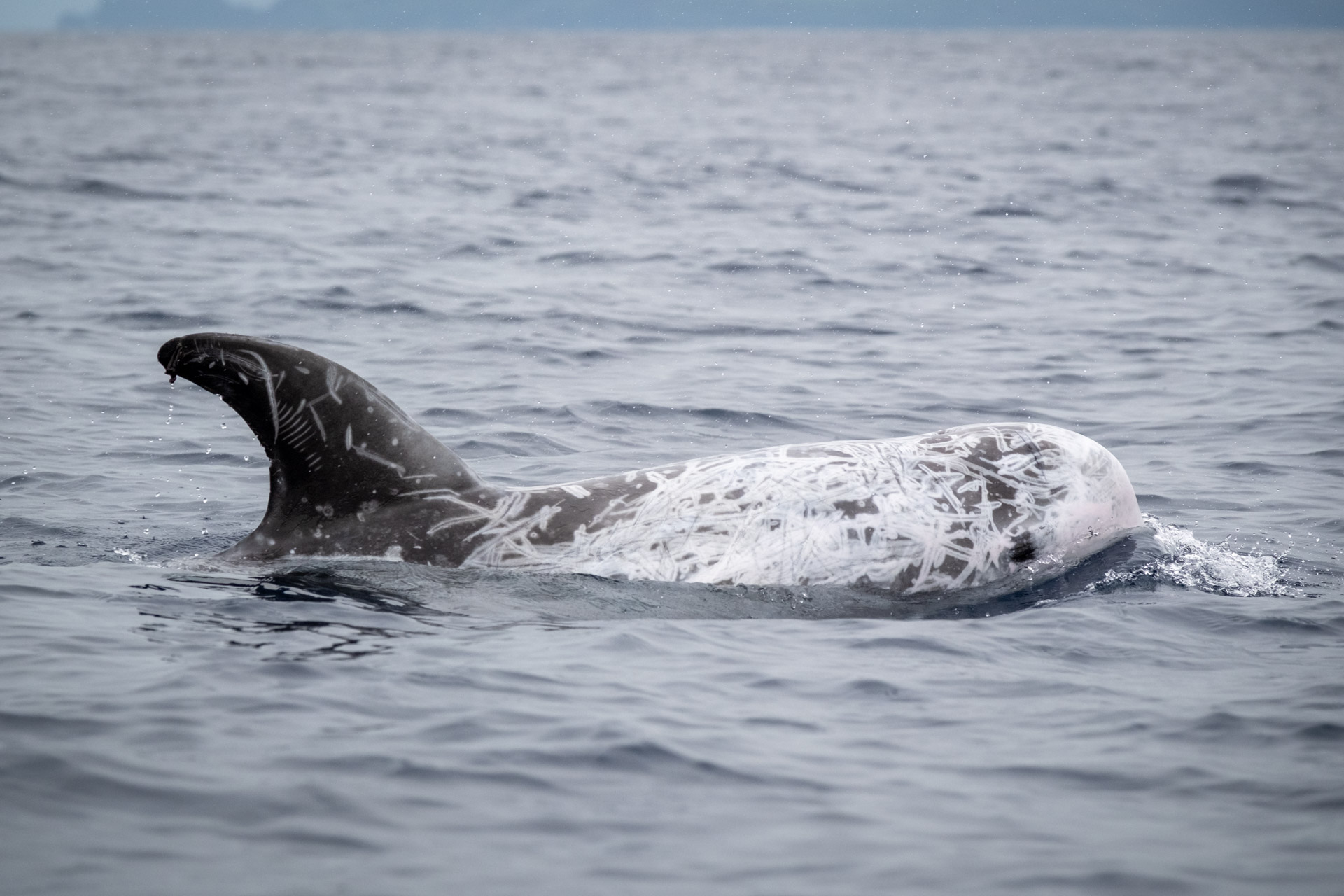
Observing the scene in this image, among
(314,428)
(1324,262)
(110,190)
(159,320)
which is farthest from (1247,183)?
(314,428)

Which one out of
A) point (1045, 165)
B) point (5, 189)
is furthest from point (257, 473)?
point (1045, 165)

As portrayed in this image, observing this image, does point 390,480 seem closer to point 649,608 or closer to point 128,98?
point 649,608

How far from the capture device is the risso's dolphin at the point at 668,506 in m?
8.88

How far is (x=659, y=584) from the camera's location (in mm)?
8875

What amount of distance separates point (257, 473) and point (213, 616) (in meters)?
4.38

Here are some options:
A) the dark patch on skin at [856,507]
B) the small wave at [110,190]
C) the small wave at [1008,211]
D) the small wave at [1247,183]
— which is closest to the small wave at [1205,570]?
the dark patch on skin at [856,507]

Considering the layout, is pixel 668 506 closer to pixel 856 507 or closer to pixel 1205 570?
pixel 856 507

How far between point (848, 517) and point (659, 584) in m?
1.22

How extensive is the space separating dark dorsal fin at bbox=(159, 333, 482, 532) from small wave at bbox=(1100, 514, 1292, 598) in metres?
4.30

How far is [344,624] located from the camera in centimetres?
817

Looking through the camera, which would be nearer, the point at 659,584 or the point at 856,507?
the point at 659,584

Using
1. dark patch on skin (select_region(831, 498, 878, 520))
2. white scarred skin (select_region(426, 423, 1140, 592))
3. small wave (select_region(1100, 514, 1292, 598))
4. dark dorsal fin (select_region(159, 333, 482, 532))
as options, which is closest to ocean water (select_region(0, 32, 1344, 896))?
small wave (select_region(1100, 514, 1292, 598))

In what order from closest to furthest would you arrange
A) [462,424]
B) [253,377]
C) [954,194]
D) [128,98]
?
[253,377], [462,424], [954,194], [128,98]

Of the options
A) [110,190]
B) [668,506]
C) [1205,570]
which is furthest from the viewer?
[110,190]
